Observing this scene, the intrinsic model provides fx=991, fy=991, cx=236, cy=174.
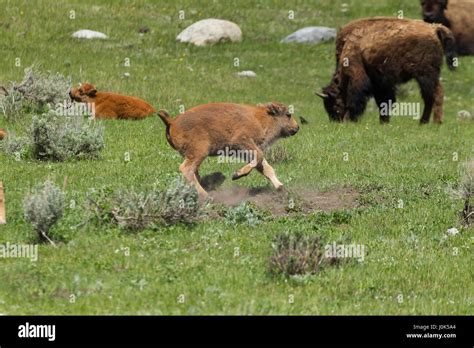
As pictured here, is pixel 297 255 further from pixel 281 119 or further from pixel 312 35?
pixel 312 35

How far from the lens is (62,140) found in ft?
48.5

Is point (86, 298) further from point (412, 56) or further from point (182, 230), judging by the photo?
point (412, 56)

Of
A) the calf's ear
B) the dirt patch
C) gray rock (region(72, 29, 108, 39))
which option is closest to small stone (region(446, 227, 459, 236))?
the dirt patch

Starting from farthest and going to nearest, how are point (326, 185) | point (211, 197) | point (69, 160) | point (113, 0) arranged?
point (113, 0) < point (69, 160) < point (326, 185) < point (211, 197)

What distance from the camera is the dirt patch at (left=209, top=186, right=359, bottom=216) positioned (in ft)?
40.5

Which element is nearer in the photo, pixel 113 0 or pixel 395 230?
pixel 395 230

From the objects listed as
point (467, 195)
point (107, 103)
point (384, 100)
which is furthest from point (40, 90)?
point (467, 195)

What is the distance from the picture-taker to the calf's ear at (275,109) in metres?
13.3

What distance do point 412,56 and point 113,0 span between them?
14.8 m

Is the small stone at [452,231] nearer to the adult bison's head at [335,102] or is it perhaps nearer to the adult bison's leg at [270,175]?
the adult bison's leg at [270,175]

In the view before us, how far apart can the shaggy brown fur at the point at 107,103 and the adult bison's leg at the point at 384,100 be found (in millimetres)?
5648

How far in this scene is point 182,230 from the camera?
11.0m
